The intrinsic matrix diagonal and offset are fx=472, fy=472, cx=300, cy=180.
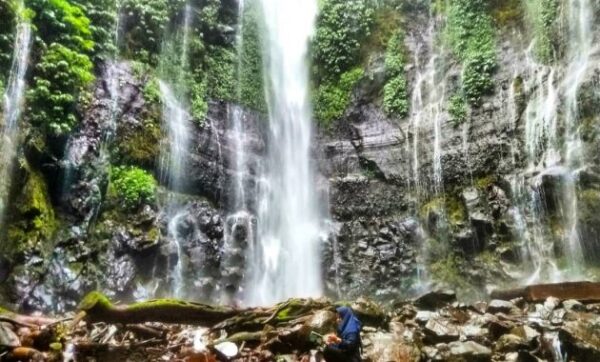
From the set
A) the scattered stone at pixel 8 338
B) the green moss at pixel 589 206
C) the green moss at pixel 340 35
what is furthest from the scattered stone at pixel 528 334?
the green moss at pixel 340 35

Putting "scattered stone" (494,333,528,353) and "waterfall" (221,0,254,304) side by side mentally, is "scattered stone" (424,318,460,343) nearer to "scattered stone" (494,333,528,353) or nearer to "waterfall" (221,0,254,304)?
"scattered stone" (494,333,528,353)

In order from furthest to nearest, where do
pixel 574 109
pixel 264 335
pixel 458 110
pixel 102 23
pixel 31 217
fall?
pixel 458 110 → pixel 102 23 → pixel 574 109 → pixel 31 217 → pixel 264 335

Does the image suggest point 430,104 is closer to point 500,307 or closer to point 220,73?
point 220,73

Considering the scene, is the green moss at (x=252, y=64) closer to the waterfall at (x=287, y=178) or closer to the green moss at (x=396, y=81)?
the waterfall at (x=287, y=178)

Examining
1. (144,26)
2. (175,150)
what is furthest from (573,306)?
(144,26)

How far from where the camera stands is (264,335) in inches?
289

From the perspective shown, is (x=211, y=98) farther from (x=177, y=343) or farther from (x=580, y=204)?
(x=580, y=204)

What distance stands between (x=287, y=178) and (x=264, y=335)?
9.70 m

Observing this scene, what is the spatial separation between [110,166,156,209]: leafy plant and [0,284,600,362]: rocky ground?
5.81 meters

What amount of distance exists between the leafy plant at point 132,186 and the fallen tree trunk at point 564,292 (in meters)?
9.89

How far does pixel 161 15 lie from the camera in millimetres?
15539

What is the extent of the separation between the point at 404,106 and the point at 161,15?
871 centimetres

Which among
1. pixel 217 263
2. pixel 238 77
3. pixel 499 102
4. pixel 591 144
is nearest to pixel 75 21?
pixel 238 77

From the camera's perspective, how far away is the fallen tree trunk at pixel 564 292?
9.92 meters
